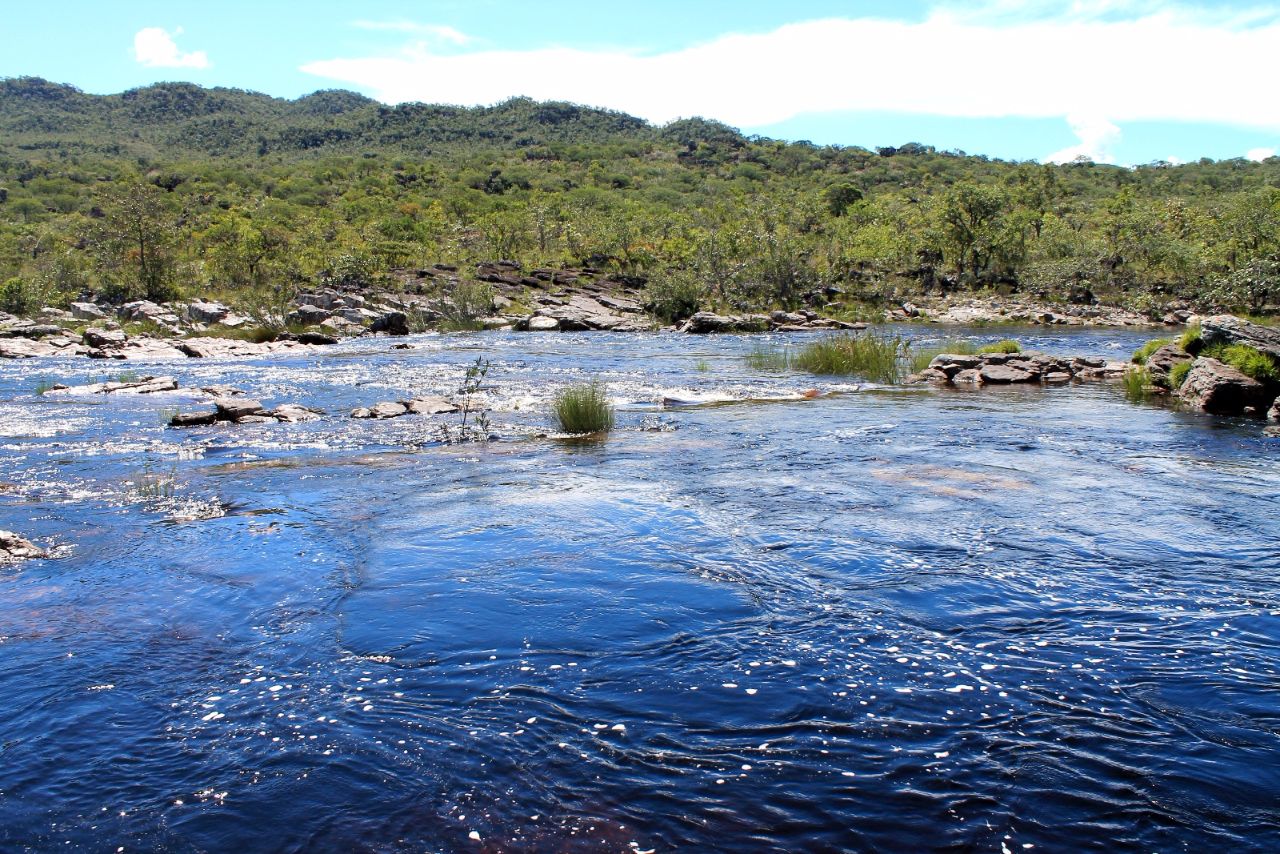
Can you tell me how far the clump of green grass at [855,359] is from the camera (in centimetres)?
2322

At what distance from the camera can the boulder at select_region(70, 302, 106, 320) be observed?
40562 millimetres

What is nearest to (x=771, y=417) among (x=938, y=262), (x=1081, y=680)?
(x=1081, y=680)

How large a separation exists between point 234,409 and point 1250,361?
18.8 m

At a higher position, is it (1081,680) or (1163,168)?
(1163,168)

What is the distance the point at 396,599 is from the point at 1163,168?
150m

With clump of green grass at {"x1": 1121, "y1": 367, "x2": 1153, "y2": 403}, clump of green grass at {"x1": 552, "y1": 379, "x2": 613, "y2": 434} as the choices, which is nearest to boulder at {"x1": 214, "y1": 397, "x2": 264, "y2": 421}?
clump of green grass at {"x1": 552, "y1": 379, "x2": 613, "y2": 434}

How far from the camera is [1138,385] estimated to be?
19.4m

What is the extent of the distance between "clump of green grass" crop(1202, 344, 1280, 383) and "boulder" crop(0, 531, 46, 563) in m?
18.8

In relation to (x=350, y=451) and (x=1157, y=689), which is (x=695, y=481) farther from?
(x=1157, y=689)

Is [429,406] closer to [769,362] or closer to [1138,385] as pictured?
[769,362]

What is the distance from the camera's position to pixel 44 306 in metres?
41.2

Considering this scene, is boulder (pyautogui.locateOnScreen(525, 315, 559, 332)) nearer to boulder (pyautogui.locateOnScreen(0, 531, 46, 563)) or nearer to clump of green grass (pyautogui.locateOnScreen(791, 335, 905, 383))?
clump of green grass (pyautogui.locateOnScreen(791, 335, 905, 383))

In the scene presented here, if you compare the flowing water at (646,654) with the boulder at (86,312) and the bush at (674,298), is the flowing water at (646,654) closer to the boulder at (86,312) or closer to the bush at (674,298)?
the boulder at (86,312)

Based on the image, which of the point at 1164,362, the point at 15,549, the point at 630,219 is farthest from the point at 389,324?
the point at 630,219
